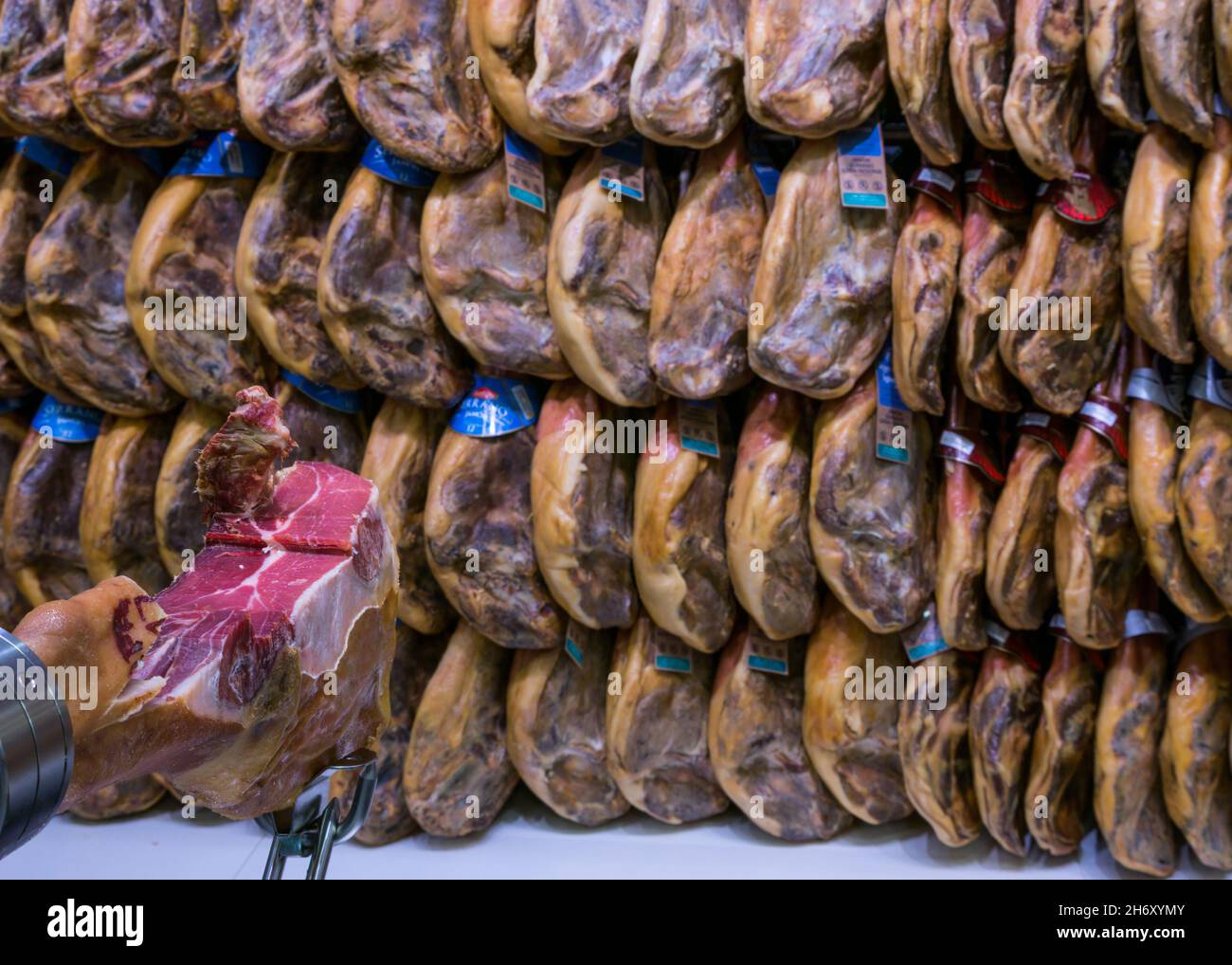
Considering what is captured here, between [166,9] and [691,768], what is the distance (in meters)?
2.24

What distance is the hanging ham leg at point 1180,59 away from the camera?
2.42 m

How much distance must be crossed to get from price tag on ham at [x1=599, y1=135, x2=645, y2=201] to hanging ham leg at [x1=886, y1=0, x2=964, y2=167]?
1.94ft

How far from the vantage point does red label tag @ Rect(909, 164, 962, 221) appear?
9.14 ft

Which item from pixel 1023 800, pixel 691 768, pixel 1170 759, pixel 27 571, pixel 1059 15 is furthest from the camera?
pixel 27 571

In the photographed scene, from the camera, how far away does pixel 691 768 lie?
332 centimetres

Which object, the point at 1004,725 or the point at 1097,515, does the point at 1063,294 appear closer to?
the point at 1097,515

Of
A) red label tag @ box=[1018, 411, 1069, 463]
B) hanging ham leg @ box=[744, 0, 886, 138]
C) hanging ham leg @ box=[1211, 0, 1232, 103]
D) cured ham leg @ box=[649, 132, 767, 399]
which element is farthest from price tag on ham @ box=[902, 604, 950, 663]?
hanging ham leg @ box=[1211, 0, 1232, 103]

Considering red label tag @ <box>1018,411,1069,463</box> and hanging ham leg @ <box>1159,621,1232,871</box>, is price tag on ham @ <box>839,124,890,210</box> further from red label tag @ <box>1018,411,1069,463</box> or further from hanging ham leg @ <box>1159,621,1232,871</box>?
hanging ham leg @ <box>1159,621,1232,871</box>

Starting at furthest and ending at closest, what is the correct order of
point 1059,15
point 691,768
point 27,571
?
point 27,571 → point 691,768 → point 1059,15

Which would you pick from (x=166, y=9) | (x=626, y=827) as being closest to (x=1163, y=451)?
(x=626, y=827)

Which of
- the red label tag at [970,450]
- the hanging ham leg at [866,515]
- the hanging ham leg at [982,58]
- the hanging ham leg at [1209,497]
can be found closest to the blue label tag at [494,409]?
the hanging ham leg at [866,515]

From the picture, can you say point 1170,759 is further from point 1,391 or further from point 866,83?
point 1,391

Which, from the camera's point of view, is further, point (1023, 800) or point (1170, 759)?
point (1023, 800)

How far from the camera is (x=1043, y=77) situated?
252 cm
